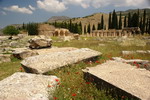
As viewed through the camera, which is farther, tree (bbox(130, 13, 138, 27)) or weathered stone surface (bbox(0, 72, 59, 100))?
tree (bbox(130, 13, 138, 27))

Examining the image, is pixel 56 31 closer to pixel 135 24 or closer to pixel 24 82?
pixel 135 24

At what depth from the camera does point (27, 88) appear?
8.89 ft

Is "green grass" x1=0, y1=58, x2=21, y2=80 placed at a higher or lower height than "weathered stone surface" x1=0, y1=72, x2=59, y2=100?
lower

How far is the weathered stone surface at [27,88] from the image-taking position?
2.41 m

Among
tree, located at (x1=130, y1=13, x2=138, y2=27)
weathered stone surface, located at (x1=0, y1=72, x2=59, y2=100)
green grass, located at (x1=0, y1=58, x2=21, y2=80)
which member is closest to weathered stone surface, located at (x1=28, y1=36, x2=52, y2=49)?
green grass, located at (x1=0, y1=58, x2=21, y2=80)

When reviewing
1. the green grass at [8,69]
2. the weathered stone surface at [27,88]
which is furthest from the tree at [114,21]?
the weathered stone surface at [27,88]

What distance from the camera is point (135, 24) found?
4347cm

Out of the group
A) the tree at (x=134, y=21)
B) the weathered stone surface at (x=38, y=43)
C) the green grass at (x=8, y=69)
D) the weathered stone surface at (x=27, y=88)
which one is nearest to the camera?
the weathered stone surface at (x=27, y=88)

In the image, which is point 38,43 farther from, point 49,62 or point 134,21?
point 134,21

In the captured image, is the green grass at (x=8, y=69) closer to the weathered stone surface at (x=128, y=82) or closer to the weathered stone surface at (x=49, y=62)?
the weathered stone surface at (x=49, y=62)

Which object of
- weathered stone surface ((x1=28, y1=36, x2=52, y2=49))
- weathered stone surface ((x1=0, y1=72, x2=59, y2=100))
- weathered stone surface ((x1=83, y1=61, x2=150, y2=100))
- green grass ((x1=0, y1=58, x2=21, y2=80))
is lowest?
green grass ((x1=0, y1=58, x2=21, y2=80))

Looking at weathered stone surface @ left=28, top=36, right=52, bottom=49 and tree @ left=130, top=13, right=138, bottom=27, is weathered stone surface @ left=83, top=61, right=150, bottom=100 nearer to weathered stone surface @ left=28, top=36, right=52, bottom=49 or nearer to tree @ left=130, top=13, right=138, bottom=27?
weathered stone surface @ left=28, top=36, right=52, bottom=49

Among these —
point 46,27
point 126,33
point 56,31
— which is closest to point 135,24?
point 126,33

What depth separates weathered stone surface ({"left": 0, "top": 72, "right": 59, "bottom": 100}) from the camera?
241 centimetres
